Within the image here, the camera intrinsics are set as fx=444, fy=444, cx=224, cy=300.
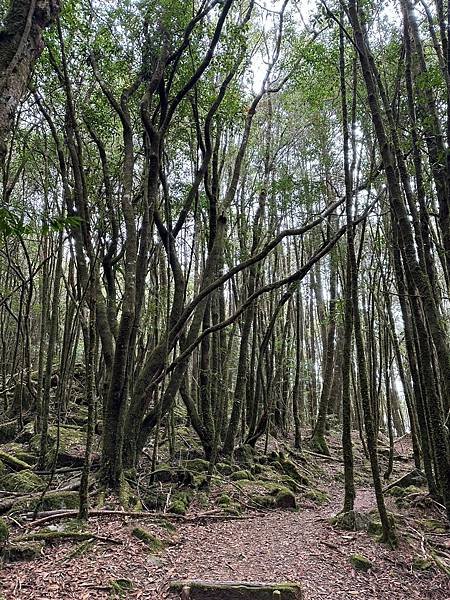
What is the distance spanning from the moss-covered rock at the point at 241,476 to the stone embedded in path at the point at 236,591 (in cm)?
461

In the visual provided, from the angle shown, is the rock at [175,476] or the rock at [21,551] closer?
the rock at [21,551]

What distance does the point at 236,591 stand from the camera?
333 centimetres

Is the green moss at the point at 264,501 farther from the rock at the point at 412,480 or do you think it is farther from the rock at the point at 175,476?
the rock at the point at 412,480

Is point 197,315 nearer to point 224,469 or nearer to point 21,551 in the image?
point 224,469

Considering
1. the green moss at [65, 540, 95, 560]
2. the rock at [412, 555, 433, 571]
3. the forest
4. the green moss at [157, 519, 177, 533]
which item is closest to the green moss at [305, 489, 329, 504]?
the forest

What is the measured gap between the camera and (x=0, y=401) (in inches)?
411

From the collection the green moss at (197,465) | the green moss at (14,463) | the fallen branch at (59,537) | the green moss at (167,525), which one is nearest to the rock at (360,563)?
the green moss at (167,525)

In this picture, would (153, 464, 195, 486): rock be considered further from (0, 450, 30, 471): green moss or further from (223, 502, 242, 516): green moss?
(0, 450, 30, 471): green moss

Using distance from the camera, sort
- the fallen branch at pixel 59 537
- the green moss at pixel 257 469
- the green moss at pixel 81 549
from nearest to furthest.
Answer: the green moss at pixel 81 549 → the fallen branch at pixel 59 537 → the green moss at pixel 257 469

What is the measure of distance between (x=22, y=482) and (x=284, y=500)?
3977 mm

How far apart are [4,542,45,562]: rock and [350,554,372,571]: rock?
2.94 meters

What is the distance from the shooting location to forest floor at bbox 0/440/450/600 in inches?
138

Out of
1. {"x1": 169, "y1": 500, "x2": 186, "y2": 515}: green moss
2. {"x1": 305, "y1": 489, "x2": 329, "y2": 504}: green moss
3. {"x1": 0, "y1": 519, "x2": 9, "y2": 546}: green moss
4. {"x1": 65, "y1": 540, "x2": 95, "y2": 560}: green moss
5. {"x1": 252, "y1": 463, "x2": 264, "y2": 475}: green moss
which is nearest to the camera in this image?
{"x1": 0, "y1": 519, "x2": 9, "y2": 546}: green moss

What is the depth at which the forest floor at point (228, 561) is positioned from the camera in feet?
11.5
